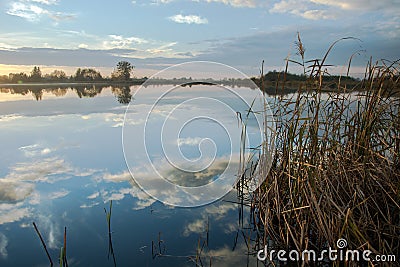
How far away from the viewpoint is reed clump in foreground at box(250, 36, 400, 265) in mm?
2283

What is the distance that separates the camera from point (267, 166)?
9.95 feet

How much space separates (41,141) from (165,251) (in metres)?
5.44

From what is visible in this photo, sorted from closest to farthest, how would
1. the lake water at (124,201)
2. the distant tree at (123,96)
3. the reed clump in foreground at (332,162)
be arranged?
the reed clump in foreground at (332,162), the lake water at (124,201), the distant tree at (123,96)

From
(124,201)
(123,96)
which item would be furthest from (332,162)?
(123,96)

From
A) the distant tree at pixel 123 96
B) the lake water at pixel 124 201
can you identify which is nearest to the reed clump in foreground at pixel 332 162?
the lake water at pixel 124 201

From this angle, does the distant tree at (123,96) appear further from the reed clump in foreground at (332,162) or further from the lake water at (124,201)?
the reed clump in foreground at (332,162)

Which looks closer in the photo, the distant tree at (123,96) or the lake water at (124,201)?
the lake water at (124,201)

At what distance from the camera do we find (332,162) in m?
2.64

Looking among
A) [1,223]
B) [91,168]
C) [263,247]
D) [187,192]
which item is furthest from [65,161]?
[263,247]

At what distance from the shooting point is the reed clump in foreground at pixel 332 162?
2283 millimetres

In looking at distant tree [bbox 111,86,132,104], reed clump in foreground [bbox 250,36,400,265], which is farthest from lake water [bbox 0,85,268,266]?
distant tree [bbox 111,86,132,104]

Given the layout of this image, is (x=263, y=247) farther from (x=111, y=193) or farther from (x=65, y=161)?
(x=65, y=161)

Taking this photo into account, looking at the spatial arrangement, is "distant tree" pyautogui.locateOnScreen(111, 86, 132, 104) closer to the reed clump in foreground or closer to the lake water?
the lake water

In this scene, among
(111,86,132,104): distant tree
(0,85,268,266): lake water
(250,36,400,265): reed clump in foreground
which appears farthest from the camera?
(111,86,132,104): distant tree
